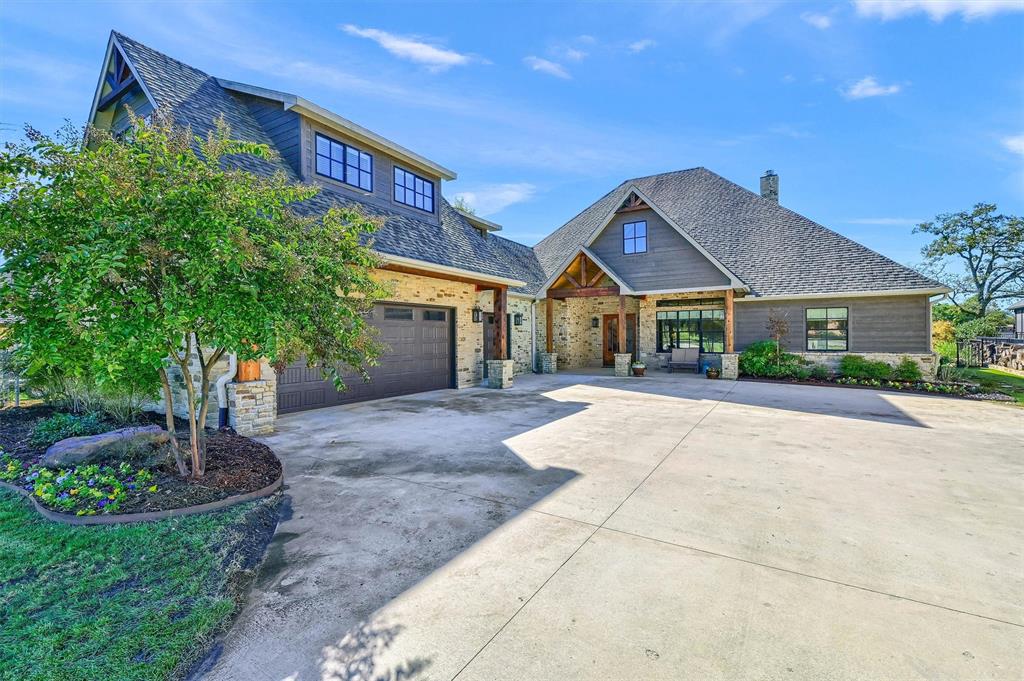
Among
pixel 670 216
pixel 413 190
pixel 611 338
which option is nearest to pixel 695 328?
pixel 611 338

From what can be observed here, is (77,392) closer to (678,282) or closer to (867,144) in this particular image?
(678,282)

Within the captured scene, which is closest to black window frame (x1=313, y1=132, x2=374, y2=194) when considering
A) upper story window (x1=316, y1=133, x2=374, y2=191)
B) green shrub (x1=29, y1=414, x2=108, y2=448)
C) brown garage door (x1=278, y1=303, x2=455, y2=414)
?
upper story window (x1=316, y1=133, x2=374, y2=191)

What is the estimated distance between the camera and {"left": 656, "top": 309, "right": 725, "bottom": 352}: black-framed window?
17.2 meters

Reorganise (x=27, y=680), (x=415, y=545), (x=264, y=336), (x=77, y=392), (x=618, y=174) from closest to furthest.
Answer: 1. (x=27, y=680)
2. (x=415, y=545)
3. (x=264, y=336)
4. (x=77, y=392)
5. (x=618, y=174)

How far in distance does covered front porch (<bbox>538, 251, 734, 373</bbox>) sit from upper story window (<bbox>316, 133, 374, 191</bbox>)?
8.13 metres

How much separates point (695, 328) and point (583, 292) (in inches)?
204

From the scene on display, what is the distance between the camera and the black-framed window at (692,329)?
17.2 metres

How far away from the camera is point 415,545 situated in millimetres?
3305

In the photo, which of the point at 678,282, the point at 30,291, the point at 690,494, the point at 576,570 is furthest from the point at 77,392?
the point at 678,282

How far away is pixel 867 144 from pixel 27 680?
21.9 m

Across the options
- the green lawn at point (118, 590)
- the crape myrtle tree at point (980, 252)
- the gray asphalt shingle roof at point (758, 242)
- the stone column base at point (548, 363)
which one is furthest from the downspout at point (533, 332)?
the crape myrtle tree at point (980, 252)

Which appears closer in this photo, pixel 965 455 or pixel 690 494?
pixel 690 494

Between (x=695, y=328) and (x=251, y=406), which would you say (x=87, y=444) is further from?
(x=695, y=328)

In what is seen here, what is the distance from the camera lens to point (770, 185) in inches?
779
